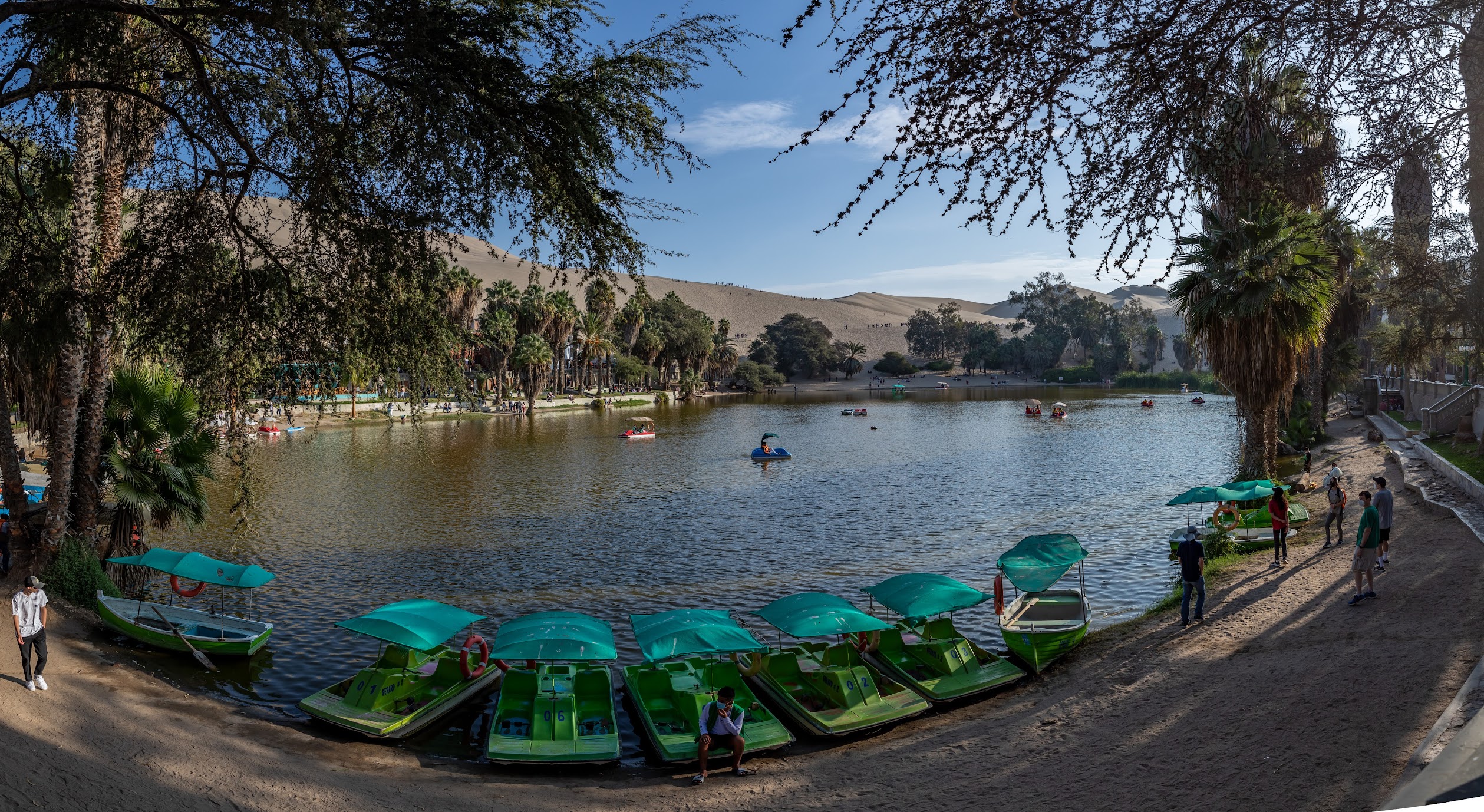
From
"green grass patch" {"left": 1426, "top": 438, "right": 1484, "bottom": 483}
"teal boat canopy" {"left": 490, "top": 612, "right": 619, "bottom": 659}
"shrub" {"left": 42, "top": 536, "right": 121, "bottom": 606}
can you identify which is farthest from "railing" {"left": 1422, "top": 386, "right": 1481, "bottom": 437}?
"shrub" {"left": 42, "top": 536, "right": 121, "bottom": 606}

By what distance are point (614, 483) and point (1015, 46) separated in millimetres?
35535

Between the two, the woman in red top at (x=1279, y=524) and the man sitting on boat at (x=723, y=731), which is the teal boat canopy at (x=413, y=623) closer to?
the man sitting on boat at (x=723, y=731)

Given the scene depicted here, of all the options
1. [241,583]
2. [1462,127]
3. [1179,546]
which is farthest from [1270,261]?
[241,583]

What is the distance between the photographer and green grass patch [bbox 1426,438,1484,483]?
24953mm

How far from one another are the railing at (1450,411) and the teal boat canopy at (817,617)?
3347 centimetres

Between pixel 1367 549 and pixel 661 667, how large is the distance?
12711mm

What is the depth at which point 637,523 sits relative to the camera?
30.6 m

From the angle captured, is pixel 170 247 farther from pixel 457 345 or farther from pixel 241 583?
pixel 241 583

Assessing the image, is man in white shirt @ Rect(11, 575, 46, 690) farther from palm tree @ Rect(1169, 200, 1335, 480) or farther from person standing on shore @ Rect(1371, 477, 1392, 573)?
palm tree @ Rect(1169, 200, 1335, 480)

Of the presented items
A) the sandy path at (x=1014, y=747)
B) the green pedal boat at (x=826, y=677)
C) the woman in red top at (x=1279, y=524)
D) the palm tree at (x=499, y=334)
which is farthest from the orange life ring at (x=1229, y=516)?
the palm tree at (x=499, y=334)

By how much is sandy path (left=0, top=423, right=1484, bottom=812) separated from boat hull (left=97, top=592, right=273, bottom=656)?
1084 millimetres

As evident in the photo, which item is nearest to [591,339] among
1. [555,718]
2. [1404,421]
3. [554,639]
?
[1404,421]

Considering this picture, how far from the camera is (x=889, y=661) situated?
48.4 feet

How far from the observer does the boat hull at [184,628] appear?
1585cm
